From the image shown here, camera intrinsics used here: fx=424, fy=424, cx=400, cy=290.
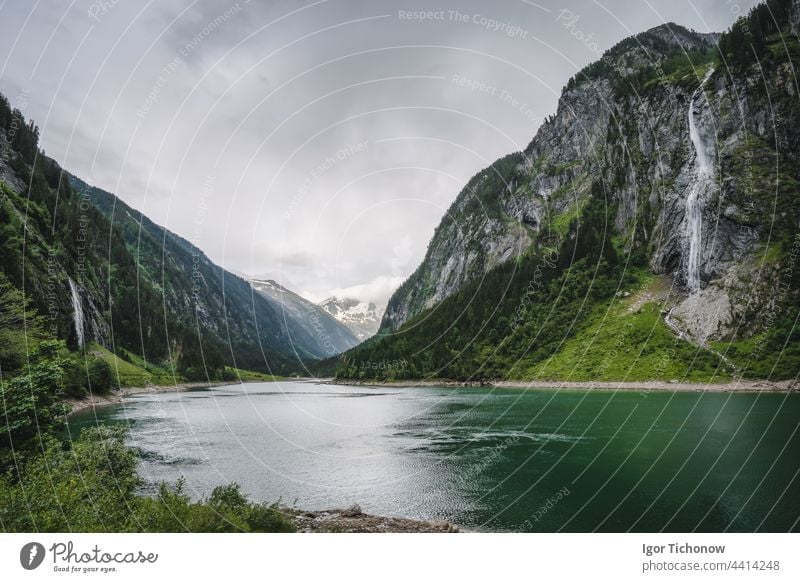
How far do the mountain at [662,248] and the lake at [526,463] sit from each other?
104 feet

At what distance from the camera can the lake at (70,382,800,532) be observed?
18.7m

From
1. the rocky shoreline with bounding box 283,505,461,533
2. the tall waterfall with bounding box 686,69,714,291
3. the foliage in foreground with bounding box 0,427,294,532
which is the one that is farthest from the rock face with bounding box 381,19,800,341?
the foliage in foreground with bounding box 0,427,294,532

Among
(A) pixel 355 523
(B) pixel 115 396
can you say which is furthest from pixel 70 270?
(A) pixel 355 523

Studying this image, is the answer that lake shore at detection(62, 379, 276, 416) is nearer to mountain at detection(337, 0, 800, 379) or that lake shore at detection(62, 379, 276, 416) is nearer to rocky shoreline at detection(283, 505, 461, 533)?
rocky shoreline at detection(283, 505, 461, 533)

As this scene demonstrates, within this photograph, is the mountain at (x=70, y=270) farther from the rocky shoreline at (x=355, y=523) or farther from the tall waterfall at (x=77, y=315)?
the rocky shoreline at (x=355, y=523)

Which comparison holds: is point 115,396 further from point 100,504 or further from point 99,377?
point 100,504

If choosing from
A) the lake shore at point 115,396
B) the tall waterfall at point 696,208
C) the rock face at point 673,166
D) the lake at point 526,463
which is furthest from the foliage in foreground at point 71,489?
the tall waterfall at point 696,208

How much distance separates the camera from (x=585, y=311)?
110 m

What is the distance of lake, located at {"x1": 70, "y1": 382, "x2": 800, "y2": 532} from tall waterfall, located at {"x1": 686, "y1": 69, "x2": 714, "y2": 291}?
48.4 meters

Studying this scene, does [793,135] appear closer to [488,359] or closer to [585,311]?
[585,311]

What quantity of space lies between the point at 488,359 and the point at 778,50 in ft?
306

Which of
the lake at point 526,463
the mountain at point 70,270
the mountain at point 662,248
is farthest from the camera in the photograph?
the mountain at point 662,248

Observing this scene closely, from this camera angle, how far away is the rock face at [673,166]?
8606 centimetres
